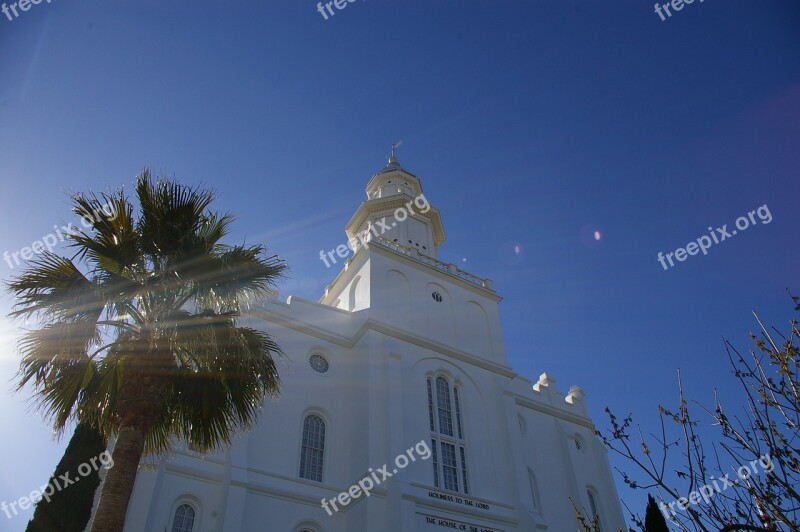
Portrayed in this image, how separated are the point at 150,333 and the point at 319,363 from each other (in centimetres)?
1278

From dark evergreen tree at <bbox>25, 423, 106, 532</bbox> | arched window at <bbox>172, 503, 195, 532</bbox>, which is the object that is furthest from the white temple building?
dark evergreen tree at <bbox>25, 423, 106, 532</bbox>

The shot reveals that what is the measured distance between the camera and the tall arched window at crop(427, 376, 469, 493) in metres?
21.0

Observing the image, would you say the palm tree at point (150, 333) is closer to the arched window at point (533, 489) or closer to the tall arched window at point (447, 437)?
the tall arched window at point (447, 437)

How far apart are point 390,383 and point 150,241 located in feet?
41.0

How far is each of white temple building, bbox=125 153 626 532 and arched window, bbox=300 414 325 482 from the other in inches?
1.9

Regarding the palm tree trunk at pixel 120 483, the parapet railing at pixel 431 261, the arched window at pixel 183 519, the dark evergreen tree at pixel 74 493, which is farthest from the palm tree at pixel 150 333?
the parapet railing at pixel 431 261

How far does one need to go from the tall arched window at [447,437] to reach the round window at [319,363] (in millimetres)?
4102

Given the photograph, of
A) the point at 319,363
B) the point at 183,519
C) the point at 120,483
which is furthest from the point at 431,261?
the point at 120,483

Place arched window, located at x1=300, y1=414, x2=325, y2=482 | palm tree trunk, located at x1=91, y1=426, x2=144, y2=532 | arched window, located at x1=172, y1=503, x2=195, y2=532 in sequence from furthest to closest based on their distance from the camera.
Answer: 1. arched window, located at x1=300, y1=414, x2=325, y2=482
2. arched window, located at x1=172, y1=503, x2=195, y2=532
3. palm tree trunk, located at x1=91, y1=426, x2=144, y2=532

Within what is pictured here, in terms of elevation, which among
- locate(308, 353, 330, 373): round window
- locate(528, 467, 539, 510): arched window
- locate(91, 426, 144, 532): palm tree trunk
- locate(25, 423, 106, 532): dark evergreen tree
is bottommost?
locate(91, 426, 144, 532): palm tree trunk

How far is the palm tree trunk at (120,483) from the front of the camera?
28.1ft

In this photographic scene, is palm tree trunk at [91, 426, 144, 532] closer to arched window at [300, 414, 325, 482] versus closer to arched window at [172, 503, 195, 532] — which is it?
arched window at [172, 503, 195, 532]

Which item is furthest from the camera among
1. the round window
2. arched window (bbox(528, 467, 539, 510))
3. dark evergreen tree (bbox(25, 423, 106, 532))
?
arched window (bbox(528, 467, 539, 510))

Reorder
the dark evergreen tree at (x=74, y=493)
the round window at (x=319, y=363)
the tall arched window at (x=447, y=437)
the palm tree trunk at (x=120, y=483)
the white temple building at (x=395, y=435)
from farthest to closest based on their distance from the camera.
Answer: the round window at (x=319, y=363) < the tall arched window at (x=447, y=437) < the white temple building at (x=395, y=435) < the dark evergreen tree at (x=74, y=493) < the palm tree trunk at (x=120, y=483)
